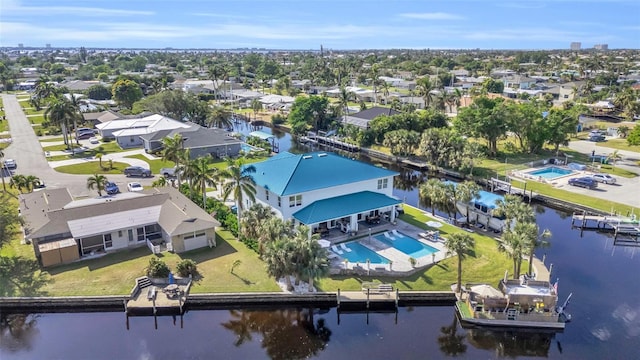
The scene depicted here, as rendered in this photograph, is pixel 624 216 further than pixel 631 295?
Yes

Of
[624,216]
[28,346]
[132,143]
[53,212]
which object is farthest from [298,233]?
[132,143]

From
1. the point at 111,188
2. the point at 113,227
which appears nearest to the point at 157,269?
the point at 113,227

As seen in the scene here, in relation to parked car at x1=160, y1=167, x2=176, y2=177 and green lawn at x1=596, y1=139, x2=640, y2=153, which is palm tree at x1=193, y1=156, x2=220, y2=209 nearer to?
parked car at x1=160, y1=167, x2=176, y2=177

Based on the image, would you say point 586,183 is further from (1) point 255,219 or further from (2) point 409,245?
(1) point 255,219

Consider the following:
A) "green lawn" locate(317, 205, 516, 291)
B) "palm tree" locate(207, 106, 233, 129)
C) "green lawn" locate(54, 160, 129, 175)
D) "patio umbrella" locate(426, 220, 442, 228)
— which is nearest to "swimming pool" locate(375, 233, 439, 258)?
"green lawn" locate(317, 205, 516, 291)

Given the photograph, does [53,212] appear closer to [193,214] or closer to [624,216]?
[193,214]

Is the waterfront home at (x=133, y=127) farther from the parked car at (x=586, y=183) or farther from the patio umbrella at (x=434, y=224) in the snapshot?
the parked car at (x=586, y=183)

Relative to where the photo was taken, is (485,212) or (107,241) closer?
(107,241)
